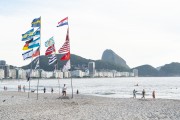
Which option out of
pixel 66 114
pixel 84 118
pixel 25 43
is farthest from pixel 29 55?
pixel 84 118

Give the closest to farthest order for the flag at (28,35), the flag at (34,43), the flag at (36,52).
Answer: the flag at (36,52)
the flag at (34,43)
the flag at (28,35)

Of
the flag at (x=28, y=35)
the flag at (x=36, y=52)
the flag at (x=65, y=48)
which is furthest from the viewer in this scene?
the flag at (x=28, y=35)

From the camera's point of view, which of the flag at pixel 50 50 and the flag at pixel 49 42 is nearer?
the flag at pixel 50 50

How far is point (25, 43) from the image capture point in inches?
1598

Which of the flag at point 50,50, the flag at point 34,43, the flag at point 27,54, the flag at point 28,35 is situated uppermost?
the flag at point 28,35

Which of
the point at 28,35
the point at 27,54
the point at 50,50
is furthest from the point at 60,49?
the point at 28,35

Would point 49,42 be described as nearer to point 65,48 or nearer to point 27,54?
point 65,48

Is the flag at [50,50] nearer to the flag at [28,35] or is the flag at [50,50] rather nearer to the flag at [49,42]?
the flag at [49,42]

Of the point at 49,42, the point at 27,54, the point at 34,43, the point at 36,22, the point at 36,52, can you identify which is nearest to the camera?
the point at 36,52

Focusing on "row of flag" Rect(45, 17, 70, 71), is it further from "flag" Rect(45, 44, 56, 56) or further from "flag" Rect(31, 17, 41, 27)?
"flag" Rect(31, 17, 41, 27)

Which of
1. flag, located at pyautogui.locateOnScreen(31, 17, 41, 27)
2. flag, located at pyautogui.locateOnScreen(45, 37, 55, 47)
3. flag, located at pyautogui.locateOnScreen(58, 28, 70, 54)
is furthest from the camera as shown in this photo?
flag, located at pyautogui.locateOnScreen(31, 17, 41, 27)

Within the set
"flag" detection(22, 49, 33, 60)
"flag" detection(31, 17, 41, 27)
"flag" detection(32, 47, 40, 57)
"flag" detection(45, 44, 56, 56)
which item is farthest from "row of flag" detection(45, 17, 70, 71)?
"flag" detection(31, 17, 41, 27)

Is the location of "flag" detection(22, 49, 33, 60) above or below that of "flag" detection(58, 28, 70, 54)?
Result: below

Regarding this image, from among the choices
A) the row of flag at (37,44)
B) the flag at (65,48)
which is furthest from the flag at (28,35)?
the flag at (65,48)
